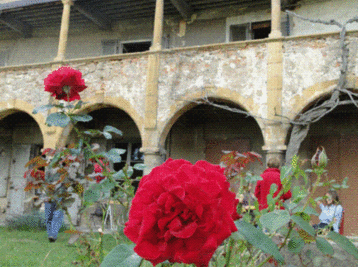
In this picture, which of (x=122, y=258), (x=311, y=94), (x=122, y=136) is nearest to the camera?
(x=122, y=258)

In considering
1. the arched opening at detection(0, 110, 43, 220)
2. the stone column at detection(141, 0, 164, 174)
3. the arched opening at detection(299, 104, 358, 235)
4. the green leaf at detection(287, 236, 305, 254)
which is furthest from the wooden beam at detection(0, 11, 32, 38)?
the green leaf at detection(287, 236, 305, 254)

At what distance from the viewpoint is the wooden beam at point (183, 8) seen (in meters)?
10.0

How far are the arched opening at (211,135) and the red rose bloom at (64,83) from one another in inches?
328

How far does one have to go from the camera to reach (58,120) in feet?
4.95

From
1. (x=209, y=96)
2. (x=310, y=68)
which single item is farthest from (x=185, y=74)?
(x=310, y=68)

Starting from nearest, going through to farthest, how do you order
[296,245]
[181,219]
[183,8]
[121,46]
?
[181,219], [296,245], [183,8], [121,46]

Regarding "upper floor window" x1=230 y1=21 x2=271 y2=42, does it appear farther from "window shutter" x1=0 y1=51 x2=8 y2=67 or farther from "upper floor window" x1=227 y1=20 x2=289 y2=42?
"window shutter" x1=0 y1=51 x2=8 y2=67

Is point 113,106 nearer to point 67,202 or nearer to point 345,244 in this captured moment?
point 67,202

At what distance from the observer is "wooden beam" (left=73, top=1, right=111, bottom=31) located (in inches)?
413

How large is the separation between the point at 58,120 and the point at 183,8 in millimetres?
9528

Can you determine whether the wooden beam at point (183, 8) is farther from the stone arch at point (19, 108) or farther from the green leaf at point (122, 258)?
the green leaf at point (122, 258)

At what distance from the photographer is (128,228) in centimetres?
72

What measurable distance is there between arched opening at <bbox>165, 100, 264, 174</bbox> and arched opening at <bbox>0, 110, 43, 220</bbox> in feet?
14.1

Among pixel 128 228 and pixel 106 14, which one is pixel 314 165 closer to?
pixel 128 228
